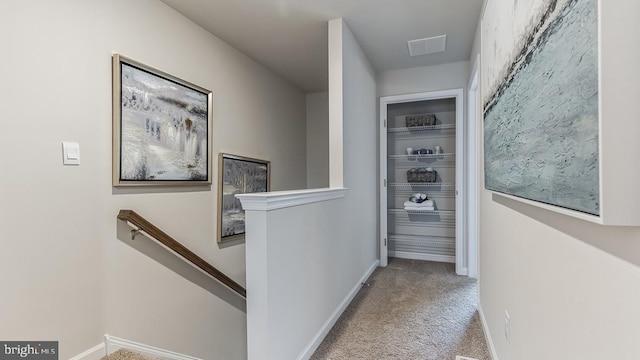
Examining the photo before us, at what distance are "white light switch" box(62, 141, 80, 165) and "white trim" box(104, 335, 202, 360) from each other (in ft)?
3.52

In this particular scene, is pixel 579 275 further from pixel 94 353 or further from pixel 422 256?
pixel 422 256

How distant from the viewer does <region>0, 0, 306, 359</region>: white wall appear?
1522 mm

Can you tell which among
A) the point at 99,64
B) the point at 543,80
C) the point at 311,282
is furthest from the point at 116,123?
the point at 543,80

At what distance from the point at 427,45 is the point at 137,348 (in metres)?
3.54

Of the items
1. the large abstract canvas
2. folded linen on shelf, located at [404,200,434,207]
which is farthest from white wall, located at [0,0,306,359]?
folded linen on shelf, located at [404,200,434,207]

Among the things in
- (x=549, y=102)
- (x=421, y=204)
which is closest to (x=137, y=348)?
(x=549, y=102)

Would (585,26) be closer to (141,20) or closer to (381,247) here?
(141,20)

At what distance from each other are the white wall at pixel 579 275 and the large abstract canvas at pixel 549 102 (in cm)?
5

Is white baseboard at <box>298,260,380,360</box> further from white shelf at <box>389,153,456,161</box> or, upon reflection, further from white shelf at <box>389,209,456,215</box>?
white shelf at <box>389,153,456,161</box>

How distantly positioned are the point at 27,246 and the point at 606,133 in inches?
88.8

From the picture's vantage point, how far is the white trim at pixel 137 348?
1.90 metres

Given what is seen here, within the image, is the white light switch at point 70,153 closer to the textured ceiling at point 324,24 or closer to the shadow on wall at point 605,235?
the textured ceiling at point 324,24

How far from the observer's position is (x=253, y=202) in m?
1.54

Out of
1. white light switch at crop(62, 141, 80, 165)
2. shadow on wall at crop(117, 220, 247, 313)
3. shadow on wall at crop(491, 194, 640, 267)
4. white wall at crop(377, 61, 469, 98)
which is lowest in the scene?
shadow on wall at crop(117, 220, 247, 313)
